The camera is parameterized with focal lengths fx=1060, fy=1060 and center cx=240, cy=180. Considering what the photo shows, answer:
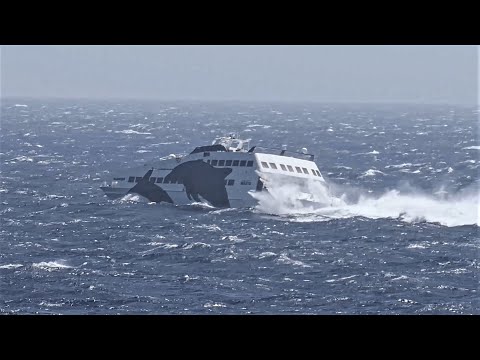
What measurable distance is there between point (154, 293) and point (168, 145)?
423ft

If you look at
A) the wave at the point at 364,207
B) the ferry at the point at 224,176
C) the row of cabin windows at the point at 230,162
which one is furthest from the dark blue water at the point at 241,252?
the row of cabin windows at the point at 230,162

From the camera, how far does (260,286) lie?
70000 mm

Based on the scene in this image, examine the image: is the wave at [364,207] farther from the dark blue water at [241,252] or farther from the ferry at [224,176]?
the ferry at [224,176]

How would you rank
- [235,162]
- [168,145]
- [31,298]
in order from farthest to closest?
[168,145] → [235,162] → [31,298]

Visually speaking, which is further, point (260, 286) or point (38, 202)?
point (38, 202)

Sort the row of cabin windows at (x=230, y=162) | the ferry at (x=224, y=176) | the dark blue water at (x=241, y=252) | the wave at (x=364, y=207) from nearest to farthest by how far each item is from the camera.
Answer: the dark blue water at (x=241, y=252)
the wave at (x=364, y=207)
the ferry at (x=224, y=176)
the row of cabin windows at (x=230, y=162)

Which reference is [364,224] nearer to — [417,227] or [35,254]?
[417,227]

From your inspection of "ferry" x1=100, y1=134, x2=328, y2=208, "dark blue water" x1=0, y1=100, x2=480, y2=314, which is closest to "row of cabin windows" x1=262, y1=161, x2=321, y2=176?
"ferry" x1=100, y1=134, x2=328, y2=208

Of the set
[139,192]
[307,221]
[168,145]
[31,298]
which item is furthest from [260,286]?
[168,145]

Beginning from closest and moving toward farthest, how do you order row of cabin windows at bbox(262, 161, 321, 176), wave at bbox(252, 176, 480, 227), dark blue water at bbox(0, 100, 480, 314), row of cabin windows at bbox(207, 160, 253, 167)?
dark blue water at bbox(0, 100, 480, 314) → wave at bbox(252, 176, 480, 227) → row of cabin windows at bbox(207, 160, 253, 167) → row of cabin windows at bbox(262, 161, 321, 176)

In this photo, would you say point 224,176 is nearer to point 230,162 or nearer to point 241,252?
point 230,162

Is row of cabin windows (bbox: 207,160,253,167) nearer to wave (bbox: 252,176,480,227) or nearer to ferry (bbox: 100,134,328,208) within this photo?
ferry (bbox: 100,134,328,208)
